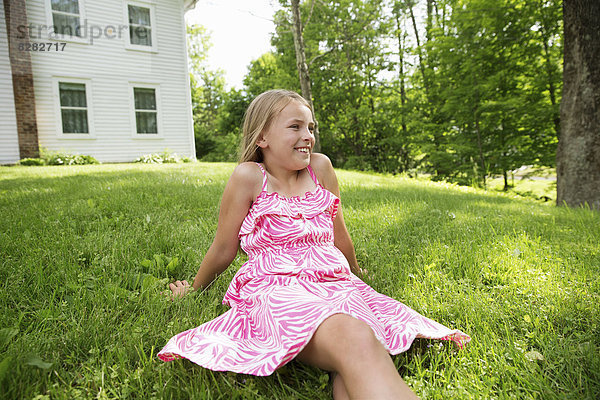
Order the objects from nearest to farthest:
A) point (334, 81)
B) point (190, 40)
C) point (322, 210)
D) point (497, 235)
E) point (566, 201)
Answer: point (322, 210) → point (497, 235) → point (566, 201) → point (334, 81) → point (190, 40)

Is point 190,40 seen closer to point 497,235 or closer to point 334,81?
point 334,81

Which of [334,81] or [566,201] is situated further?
[334,81]

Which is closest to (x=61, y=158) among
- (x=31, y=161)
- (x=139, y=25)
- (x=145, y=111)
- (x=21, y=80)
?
(x=31, y=161)

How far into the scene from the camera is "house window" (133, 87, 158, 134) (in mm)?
13289

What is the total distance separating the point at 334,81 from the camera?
1886 cm

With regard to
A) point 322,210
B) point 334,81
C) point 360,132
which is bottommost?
point 322,210

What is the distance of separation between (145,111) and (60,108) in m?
2.63

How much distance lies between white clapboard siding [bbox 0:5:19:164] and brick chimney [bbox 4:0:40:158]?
4.3 inches

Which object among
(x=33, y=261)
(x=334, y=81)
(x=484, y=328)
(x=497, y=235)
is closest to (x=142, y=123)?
(x=334, y=81)

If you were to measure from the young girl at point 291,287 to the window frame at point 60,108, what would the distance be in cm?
1212

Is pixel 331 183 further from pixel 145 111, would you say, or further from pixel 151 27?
pixel 151 27

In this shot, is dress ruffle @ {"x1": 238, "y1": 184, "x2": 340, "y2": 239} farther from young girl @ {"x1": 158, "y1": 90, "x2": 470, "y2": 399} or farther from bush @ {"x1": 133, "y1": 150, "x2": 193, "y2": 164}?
bush @ {"x1": 133, "y1": 150, "x2": 193, "y2": 164}

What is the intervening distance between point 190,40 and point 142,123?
80.0ft

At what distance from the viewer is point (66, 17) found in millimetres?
12117
